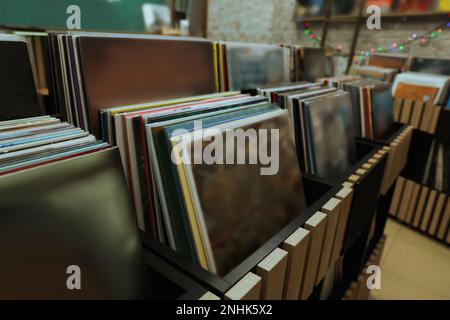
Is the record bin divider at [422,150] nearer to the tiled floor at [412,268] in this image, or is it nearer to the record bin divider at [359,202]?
the tiled floor at [412,268]

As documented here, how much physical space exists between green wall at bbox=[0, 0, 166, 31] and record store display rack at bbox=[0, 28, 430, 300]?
1841 mm

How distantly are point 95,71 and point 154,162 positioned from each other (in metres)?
0.32

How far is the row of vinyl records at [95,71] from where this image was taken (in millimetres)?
677

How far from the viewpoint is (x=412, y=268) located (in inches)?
75.8

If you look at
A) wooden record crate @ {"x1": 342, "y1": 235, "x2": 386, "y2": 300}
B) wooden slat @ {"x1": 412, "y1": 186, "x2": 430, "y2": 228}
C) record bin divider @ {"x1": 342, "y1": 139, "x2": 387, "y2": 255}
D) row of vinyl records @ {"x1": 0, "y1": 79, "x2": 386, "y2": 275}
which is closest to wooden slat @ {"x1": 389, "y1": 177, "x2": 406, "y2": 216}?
wooden slat @ {"x1": 412, "y1": 186, "x2": 430, "y2": 228}

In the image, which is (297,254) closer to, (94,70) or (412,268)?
(94,70)

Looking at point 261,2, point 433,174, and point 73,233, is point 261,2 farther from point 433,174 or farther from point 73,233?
point 73,233

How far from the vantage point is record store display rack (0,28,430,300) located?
477mm

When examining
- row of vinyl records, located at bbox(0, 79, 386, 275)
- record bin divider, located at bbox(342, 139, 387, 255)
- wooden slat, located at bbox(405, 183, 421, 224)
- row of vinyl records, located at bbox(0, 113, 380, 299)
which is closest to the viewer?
row of vinyl records, located at bbox(0, 113, 380, 299)

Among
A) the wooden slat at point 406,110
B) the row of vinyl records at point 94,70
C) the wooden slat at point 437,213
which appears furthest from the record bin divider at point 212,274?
the wooden slat at point 437,213

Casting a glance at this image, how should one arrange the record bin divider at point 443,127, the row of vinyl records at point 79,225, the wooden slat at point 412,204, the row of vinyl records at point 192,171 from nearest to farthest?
the row of vinyl records at point 79,225 < the row of vinyl records at point 192,171 < the record bin divider at point 443,127 < the wooden slat at point 412,204

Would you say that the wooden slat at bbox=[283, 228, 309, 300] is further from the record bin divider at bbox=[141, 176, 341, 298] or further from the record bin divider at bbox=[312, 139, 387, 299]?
the record bin divider at bbox=[312, 139, 387, 299]

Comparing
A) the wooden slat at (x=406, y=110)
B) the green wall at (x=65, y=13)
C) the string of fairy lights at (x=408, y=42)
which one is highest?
the green wall at (x=65, y=13)

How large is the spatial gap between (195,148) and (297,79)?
1184 mm
